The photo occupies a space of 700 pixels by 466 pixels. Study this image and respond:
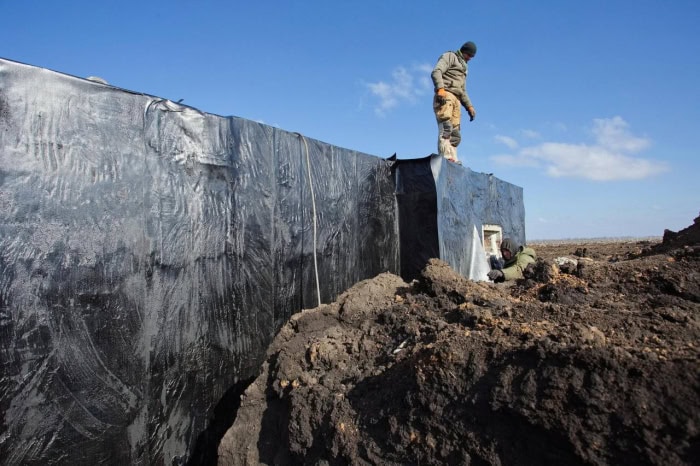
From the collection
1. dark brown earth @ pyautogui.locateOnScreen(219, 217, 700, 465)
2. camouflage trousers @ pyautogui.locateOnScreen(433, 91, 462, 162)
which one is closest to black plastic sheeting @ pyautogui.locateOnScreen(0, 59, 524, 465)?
dark brown earth @ pyautogui.locateOnScreen(219, 217, 700, 465)

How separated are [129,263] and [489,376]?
80.4 inches

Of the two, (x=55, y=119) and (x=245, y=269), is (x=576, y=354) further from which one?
(x=55, y=119)

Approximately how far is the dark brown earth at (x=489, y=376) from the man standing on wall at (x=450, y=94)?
11.1ft

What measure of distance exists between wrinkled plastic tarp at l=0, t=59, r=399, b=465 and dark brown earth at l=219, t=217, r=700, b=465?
447 mm

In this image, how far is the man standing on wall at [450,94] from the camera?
6.23 meters

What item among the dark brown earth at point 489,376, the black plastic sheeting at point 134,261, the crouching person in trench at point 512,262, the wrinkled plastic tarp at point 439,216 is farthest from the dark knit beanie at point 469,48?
the dark brown earth at point 489,376

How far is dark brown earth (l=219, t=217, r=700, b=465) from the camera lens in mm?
1518

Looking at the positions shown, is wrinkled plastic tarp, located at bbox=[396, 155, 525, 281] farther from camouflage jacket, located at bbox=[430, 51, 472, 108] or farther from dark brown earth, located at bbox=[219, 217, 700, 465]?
dark brown earth, located at bbox=[219, 217, 700, 465]

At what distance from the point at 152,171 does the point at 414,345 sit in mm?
1919

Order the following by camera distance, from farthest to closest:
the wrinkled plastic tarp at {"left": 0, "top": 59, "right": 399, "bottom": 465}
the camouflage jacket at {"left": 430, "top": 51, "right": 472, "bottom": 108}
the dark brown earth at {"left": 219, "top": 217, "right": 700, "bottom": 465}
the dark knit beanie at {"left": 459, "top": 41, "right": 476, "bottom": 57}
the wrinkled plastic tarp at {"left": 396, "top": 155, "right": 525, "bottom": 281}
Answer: the dark knit beanie at {"left": 459, "top": 41, "right": 476, "bottom": 57}
the camouflage jacket at {"left": 430, "top": 51, "right": 472, "bottom": 108}
the wrinkled plastic tarp at {"left": 396, "top": 155, "right": 525, "bottom": 281}
the wrinkled plastic tarp at {"left": 0, "top": 59, "right": 399, "bottom": 465}
the dark brown earth at {"left": 219, "top": 217, "right": 700, "bottom": 465}

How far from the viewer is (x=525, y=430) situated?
169cm

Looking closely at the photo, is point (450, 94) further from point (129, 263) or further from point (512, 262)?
point (129, 263)

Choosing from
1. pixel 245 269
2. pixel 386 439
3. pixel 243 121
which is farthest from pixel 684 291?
pixel 243 121

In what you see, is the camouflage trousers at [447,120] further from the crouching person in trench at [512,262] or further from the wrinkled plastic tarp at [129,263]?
the wrinkled plastic tarp at [129,263]
